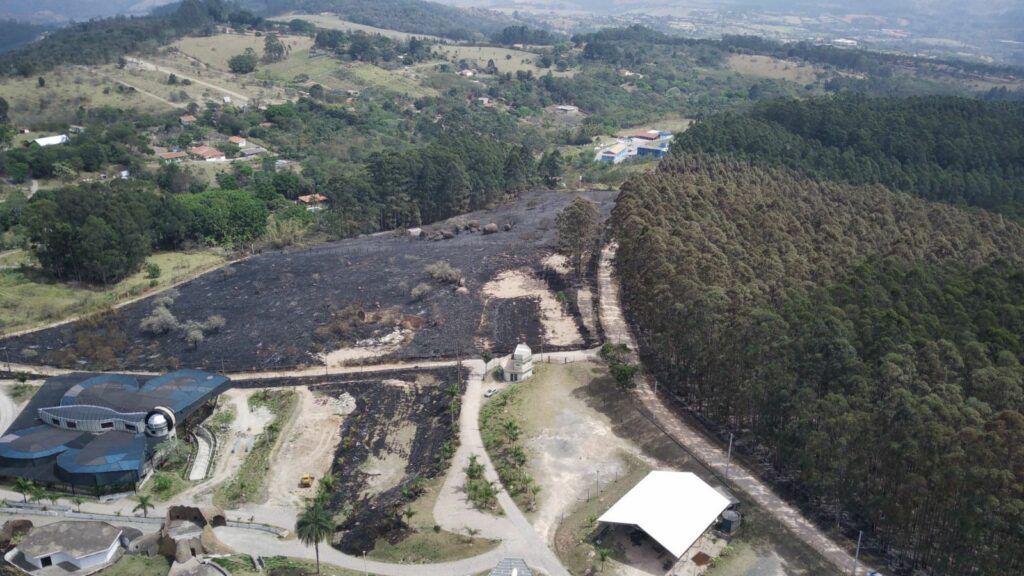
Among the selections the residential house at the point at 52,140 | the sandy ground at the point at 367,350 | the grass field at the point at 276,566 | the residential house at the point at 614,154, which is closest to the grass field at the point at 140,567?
the grass field at the point at 276,566

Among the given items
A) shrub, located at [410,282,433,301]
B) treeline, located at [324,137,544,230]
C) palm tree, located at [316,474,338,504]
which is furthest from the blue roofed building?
treeline, located at [324,137,544,230]

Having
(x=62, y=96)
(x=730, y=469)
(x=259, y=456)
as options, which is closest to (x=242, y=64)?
(x=62, y=96)

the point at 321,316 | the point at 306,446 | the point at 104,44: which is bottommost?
the point at 306,446

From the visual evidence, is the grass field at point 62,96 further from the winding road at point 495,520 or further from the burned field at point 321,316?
the winding road at point 495,520

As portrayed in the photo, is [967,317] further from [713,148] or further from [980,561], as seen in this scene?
[713,148]

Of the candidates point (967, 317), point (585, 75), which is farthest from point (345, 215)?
point (585, 75)

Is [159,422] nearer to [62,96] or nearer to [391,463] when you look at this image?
[391,463]
